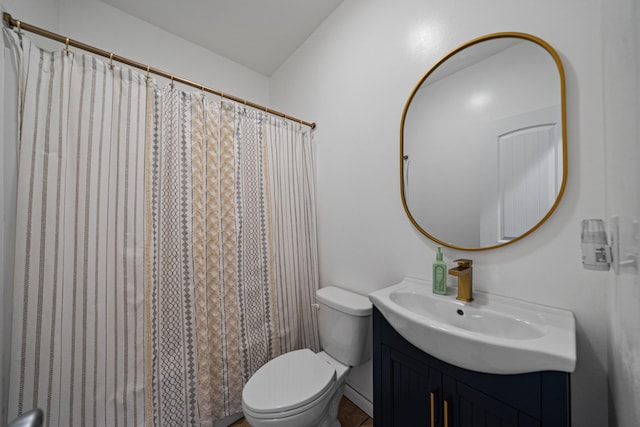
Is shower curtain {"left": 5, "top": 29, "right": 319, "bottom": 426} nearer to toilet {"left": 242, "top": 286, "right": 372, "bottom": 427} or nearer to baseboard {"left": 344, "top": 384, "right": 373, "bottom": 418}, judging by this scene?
toilet {"left": 242, "top": 286, "right": 372, "bottom": 427}

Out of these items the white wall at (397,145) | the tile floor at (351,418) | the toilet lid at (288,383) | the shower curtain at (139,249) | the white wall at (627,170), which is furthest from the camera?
the tile floor at (351,418)

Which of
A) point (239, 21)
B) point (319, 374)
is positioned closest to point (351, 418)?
point (319, 374)

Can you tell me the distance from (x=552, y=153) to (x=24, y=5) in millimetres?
2292

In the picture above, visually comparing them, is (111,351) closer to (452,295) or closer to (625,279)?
(452,295)

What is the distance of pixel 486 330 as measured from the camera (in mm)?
861

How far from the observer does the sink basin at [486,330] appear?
1.99 feet

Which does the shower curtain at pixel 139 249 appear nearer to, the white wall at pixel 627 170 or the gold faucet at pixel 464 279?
the gold faucet at pixel 464 279

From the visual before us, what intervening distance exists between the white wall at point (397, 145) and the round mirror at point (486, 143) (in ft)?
0.14

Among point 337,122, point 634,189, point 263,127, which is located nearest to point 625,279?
point 634,189

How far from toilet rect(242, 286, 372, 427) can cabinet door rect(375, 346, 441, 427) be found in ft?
0.91

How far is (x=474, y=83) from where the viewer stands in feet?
3.34

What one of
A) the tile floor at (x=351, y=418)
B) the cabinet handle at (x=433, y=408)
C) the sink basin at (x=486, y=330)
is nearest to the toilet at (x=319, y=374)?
the tile floor at (x=351, y=418)

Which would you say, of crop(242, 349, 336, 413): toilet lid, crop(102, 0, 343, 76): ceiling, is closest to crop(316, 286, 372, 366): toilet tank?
crop(242, 349, 336, 413): toilet lid

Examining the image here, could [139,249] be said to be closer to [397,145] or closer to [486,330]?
[397,145]
